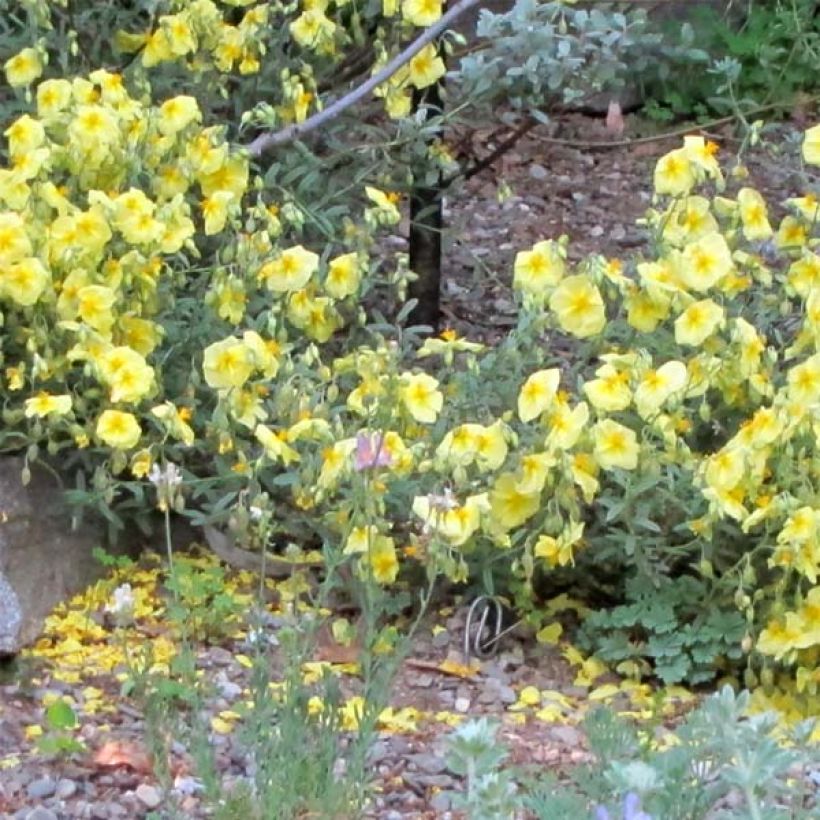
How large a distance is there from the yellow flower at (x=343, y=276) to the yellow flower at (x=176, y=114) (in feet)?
1.43

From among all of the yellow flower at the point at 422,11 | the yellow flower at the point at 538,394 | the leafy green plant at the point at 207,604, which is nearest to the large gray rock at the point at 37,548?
the leafy green plant at the point at 207,604

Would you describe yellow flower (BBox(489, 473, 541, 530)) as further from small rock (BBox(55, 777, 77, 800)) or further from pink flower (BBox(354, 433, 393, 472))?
small rock (BBox(55, 777, 77, 800))

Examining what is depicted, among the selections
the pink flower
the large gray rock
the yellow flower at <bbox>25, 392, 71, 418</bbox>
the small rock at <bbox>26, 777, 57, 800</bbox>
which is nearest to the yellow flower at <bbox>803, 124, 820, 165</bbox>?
the pink flower

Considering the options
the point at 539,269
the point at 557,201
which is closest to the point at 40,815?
the point at 539,269

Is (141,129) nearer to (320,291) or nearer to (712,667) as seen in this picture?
(320,291)

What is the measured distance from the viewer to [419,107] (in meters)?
4.69

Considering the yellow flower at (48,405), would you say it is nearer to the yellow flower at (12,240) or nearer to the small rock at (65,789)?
the yellow flower at (12,240)

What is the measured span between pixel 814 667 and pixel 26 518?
5.17 feet

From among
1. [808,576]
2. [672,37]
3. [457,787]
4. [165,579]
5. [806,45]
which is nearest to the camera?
[457,787]

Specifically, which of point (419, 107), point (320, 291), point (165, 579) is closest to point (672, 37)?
point (419, 107)

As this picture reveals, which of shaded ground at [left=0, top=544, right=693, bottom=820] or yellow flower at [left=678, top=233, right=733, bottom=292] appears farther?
yellow flower at [left=678, top=233, right=733, bottom=292]

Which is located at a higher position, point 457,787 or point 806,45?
point 806,45

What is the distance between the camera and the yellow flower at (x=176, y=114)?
399 cm

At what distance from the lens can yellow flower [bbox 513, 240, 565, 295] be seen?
3670mm
